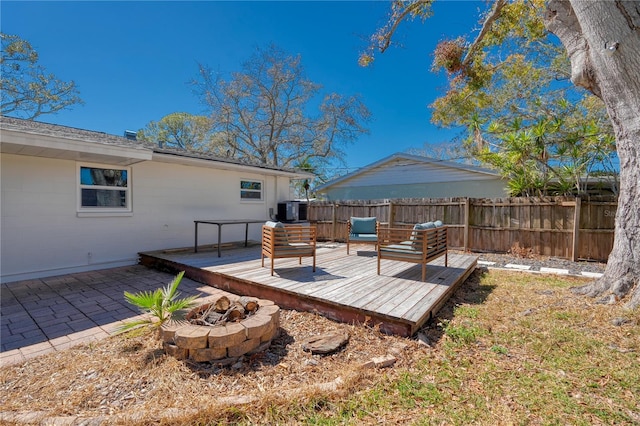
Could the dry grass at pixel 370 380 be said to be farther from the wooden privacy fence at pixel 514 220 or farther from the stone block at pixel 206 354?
the wooden privacy fence at pixel 514 220

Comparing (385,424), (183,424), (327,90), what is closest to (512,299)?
(385,424)

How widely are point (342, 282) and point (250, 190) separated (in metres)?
6.44

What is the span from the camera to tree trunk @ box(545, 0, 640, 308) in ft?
12.3

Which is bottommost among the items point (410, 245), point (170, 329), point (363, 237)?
point (170, 329)

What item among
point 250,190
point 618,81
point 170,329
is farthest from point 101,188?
point 618,81

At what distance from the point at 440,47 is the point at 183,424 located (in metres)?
9.10

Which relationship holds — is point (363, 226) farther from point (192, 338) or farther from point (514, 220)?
point (192, 338)

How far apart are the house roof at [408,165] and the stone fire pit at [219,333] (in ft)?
36.6

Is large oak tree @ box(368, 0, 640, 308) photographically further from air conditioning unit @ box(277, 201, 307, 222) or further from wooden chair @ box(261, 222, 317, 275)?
air conditioning unit @ box(277, 201, 307, 222)

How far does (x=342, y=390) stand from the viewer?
2.19 metres

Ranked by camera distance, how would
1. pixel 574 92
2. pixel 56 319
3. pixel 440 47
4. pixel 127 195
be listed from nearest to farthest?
pixel 56 319, pixel 127 195, pixel 440 47, pixel 574 92

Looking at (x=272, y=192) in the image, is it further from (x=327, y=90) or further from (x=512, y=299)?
(x=327, y=90)

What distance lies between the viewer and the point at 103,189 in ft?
21.3

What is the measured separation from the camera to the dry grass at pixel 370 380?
1967 mm
